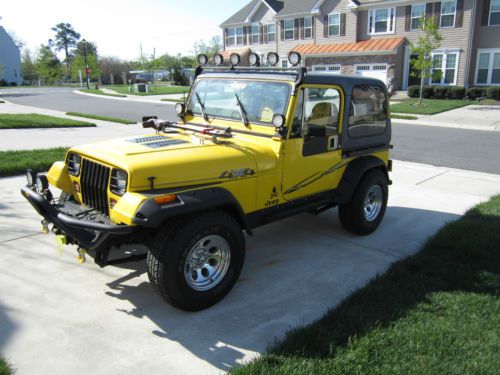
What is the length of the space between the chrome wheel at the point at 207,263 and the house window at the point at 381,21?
29.0m

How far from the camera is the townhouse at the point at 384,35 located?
2598 cm

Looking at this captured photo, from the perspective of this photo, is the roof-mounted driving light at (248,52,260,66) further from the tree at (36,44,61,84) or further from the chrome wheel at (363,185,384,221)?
the tree at (36,44,61,84)

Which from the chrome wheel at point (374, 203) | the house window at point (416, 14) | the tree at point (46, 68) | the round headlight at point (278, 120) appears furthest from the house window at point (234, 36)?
the round headlight at point (278, 120)

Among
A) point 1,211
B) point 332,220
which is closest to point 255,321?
point 332,220

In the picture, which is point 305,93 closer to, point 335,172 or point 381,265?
point 335,172

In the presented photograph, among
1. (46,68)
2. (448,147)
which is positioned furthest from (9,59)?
(448,147)

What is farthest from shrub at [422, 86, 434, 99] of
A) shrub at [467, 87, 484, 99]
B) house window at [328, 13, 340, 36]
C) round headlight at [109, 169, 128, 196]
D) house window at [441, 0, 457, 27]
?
round headlight at [109, 169, 128, 196]

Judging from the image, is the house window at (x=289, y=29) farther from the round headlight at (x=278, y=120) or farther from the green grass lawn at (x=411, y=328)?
the round headlight at (x=278, y=120)

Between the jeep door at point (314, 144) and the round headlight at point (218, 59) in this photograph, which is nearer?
the jeep door at point (314, 144)

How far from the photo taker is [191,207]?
3.42 m

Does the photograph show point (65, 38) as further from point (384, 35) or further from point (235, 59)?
point (235, 59)

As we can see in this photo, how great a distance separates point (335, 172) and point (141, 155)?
2346 mm

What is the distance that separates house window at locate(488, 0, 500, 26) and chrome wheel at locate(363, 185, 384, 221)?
25.5 meters

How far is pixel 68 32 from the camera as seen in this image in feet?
303
